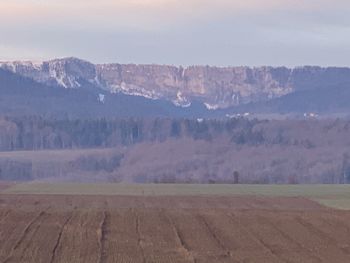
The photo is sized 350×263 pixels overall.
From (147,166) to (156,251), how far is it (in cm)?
11684

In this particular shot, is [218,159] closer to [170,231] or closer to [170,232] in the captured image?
[170,231]

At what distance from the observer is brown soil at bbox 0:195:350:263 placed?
35562 mm

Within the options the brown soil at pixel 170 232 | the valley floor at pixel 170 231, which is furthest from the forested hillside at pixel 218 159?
the brown soil at pixel 170 232

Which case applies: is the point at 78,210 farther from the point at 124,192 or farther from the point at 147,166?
the point at 147,166

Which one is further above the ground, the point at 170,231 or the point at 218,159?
the point at 170,231

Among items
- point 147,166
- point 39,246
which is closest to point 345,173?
point 147,166

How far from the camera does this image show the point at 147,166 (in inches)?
6038

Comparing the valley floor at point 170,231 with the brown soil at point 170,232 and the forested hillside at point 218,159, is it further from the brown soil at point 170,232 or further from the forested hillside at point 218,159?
the forested hillside at point 218,159

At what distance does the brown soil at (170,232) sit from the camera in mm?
35562

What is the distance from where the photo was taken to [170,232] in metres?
42.0

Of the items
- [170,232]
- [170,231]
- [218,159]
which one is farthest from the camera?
[218,159]

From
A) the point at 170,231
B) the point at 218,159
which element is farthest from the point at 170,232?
the point at 218,159

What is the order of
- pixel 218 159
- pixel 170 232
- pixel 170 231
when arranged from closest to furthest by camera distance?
pixel 170 232
pixel 170 231
pixel 218 159

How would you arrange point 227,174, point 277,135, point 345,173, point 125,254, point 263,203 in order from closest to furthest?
point 125,254, point 263,203, point 345,173, point 227,174, point 277,135
